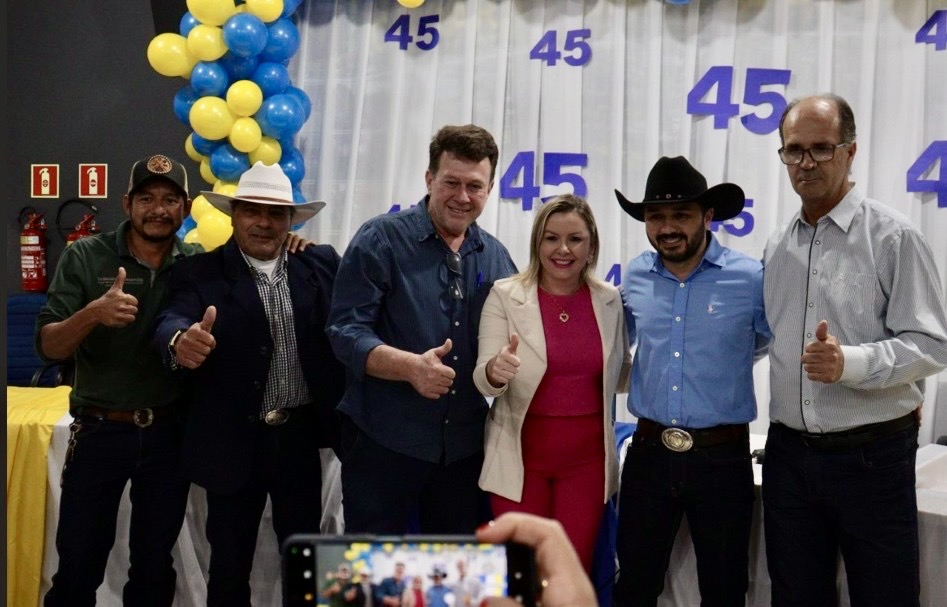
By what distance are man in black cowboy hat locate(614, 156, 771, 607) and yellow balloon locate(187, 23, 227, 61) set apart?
2.34m

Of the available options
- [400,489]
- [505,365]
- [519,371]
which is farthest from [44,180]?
[505,365]

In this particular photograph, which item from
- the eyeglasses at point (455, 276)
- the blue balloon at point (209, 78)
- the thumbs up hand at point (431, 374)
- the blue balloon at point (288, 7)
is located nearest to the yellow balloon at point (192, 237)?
the blue balloon at point (209, 78)

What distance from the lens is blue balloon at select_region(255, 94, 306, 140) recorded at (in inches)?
162

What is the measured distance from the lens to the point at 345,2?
192 inches

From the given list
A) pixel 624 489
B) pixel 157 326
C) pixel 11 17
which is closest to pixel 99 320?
pixel 157 326

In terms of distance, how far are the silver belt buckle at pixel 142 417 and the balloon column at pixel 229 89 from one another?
1386 millimetres

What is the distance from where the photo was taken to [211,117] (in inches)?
159

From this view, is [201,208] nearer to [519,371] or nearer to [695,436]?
[519,371]

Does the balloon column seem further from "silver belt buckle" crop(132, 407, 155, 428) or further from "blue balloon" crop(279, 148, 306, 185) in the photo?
"silver belt buckle" crop(132, 407, 155, 428)

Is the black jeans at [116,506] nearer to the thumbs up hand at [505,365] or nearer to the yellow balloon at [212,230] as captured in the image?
the thumbs up hand at [505,365]

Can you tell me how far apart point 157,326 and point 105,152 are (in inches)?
113

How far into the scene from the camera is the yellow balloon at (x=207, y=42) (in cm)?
403

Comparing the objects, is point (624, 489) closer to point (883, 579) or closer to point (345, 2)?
point (883, 579)

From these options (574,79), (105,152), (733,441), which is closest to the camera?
(733,441)
